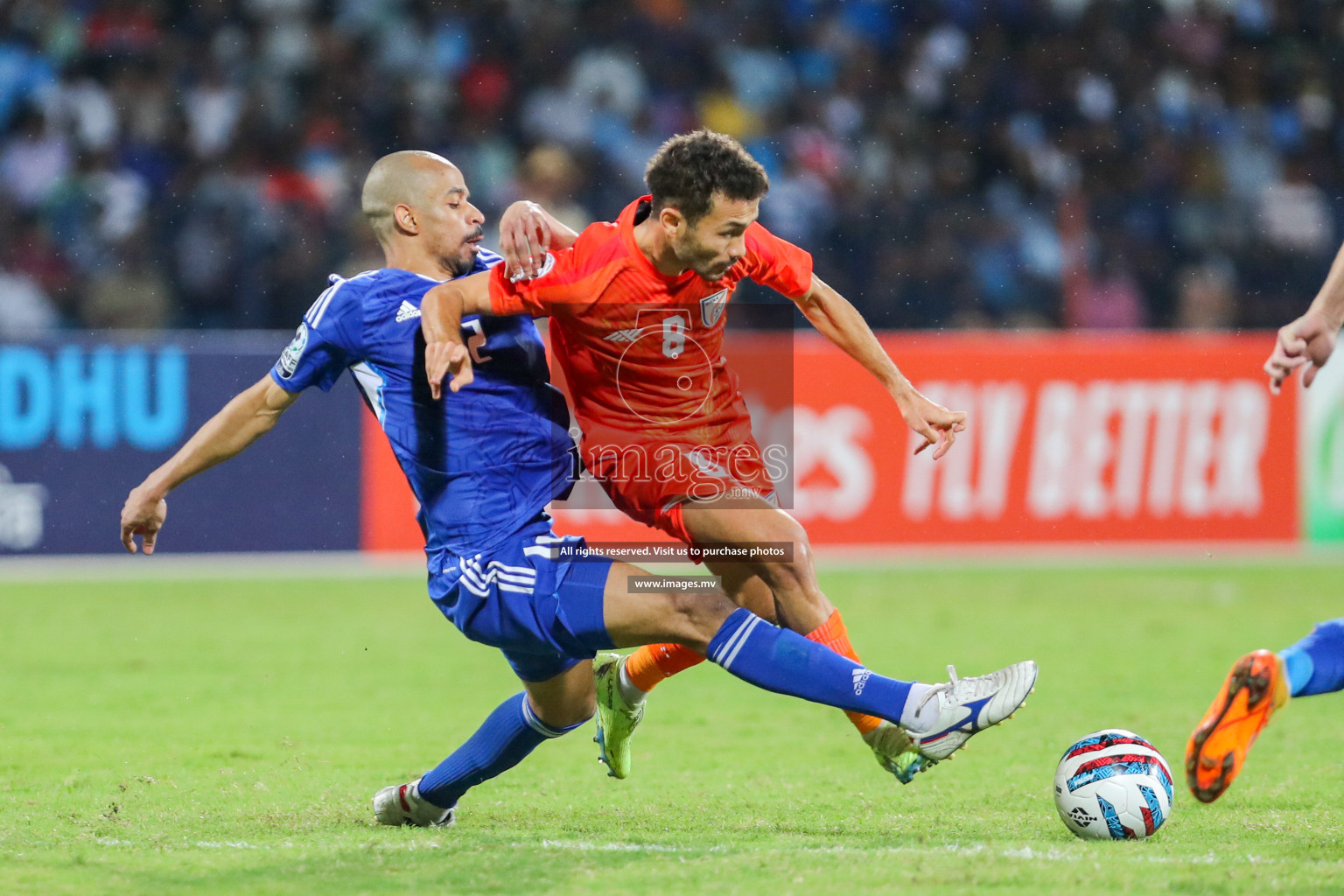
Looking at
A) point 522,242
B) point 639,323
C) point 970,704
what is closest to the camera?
point 970,704

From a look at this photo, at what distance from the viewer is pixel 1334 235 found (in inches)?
589

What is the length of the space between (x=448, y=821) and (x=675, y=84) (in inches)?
428

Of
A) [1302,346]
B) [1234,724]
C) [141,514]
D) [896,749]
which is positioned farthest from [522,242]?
[1234,724]

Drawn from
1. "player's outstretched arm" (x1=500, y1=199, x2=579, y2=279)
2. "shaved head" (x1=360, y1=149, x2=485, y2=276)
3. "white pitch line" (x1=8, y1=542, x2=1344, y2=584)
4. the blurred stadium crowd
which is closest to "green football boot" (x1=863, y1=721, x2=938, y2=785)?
"player's outstretched arm" (x1=500, y1=199, x2=579, y2=279)

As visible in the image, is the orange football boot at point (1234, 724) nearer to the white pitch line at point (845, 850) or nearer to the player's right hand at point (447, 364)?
the white pitch line at point (845, 850)

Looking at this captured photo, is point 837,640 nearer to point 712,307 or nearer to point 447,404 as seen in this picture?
point 712,307

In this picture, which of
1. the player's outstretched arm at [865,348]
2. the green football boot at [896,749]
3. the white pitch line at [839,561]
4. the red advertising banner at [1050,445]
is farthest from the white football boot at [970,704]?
the red advertising banner at [1050,445]

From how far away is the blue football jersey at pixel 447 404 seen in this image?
15.5 ft

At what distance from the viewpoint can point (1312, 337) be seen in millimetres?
4254

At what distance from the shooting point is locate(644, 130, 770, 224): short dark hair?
15.0ft

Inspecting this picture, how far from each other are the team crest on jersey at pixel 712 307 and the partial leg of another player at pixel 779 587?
55 cm

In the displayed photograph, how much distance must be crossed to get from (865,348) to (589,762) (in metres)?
2.29

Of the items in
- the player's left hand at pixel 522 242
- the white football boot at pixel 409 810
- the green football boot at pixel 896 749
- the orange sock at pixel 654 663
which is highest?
the player's left hand at pixel 522 242

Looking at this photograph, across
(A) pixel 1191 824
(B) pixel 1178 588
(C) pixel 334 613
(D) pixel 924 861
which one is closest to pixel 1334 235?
(B) pixel 1178 588
